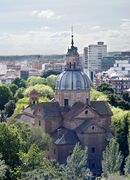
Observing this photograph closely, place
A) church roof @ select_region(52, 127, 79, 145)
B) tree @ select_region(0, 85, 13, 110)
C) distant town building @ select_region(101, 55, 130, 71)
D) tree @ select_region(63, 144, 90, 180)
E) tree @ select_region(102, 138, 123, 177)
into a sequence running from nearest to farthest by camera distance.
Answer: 1. tree @ select_region(63, 144, 90, 180)
2. tree @ select_region(102, 138, 123, 177)
3. church roof @ select_region(52, 127, 79, 145)
4. tree @ select_region(0, 85, 13, 110)
5. distant town building @ select_region(101, 55, 130, 71)

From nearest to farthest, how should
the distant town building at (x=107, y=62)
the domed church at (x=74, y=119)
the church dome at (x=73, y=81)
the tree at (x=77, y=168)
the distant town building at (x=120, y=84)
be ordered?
the tree at (x=77, y=168) < the domed church at (x=74, y=119) < the church dome at (x=73, y=81) < the distant town building at (x=120, y=84) < the distant town building at (x=107, y=62)

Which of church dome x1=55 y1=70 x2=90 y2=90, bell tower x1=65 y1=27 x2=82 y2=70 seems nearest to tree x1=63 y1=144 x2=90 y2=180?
church dome x1=55 y1=70 x2=90 y2=90

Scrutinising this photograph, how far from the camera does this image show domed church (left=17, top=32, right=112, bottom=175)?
5191 cm

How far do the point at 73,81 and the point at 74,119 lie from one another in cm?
347

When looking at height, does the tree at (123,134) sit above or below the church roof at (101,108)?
below

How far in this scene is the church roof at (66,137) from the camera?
5159cm

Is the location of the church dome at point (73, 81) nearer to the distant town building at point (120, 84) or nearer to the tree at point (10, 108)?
the tree at point (10, 108)

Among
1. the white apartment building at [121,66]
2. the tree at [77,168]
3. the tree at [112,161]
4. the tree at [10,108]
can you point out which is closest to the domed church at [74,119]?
the tree at [112,161]

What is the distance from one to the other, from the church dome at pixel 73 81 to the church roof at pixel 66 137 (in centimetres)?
395

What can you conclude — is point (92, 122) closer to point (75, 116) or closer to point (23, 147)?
point (75, 116)

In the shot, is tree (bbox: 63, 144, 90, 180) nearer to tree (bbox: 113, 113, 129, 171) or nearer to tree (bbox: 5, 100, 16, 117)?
tree (bbox: 113, 113, 129, 171)

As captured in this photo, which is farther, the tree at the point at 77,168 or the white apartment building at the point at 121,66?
the white apartment building at the point at 121,66

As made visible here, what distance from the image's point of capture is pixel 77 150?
145 feet

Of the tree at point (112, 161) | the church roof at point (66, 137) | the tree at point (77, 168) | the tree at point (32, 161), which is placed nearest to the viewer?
the tree at point (32, 161)
